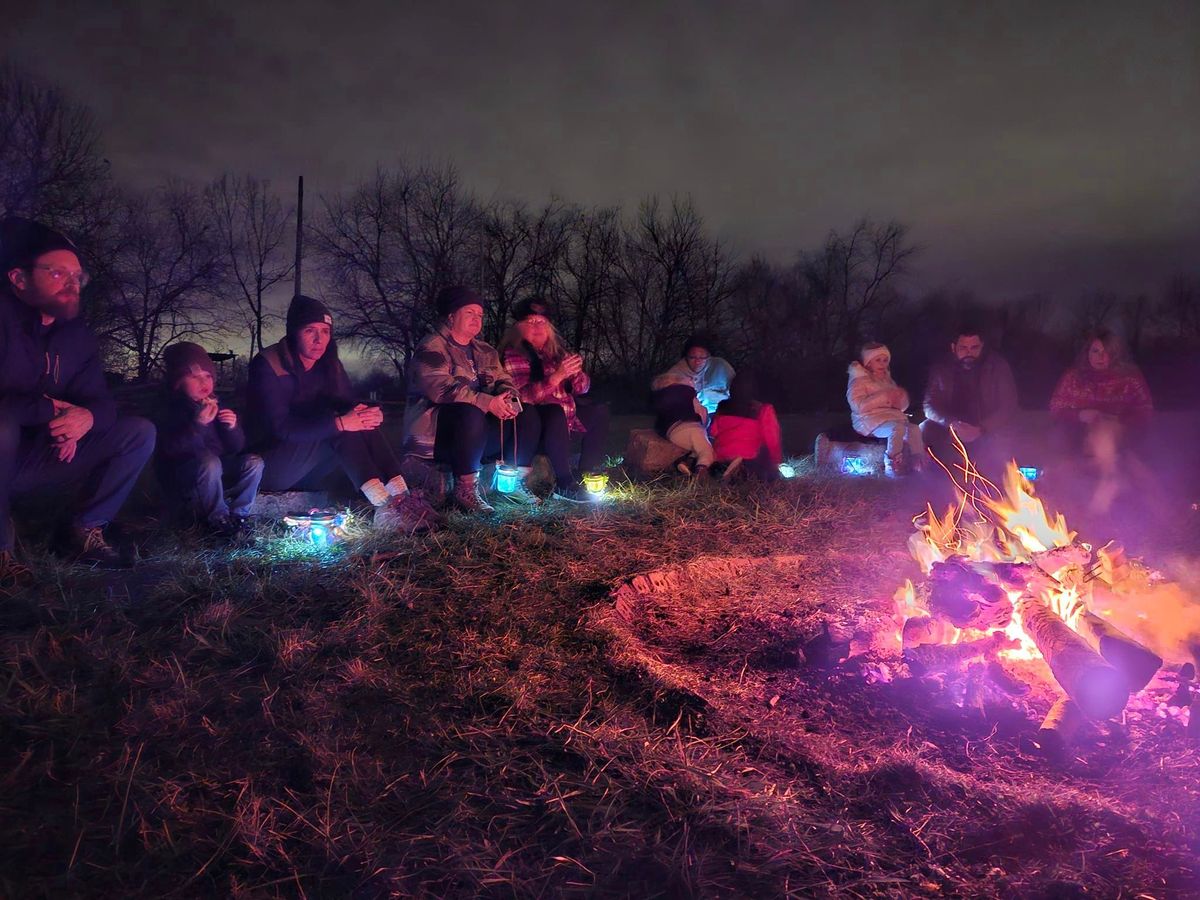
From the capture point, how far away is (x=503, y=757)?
6.93 feet

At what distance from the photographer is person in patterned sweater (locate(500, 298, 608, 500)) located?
5.28 metres

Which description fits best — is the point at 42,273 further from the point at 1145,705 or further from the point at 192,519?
the point at 1145,705

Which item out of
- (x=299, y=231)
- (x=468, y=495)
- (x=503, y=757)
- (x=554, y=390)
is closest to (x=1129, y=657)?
(x=503, y=757)

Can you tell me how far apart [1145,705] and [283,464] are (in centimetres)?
426

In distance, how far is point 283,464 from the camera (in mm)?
4445

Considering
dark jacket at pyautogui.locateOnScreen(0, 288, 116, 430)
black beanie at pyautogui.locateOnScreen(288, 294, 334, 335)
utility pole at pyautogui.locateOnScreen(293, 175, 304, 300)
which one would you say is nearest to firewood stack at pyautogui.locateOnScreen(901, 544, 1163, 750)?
black beanie at pyautogui.locateOnScreen(288, 294, 334, 335)

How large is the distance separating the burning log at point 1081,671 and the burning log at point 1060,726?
0.03m

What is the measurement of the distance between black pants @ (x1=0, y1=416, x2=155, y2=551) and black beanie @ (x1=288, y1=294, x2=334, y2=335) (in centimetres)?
96

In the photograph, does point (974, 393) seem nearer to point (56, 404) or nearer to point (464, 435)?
point (464, 435)

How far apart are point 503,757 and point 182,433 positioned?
2.94 m

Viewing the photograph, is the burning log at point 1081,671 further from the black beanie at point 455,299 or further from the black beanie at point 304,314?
the black beanie at point 304,314

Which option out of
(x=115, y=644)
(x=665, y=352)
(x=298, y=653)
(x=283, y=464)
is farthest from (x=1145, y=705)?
(x=665, y=352)

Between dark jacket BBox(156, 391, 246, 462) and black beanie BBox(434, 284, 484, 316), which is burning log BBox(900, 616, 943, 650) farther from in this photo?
dark jacket BBox(156, 391, 246, 462)

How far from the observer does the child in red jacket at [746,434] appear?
600cm
